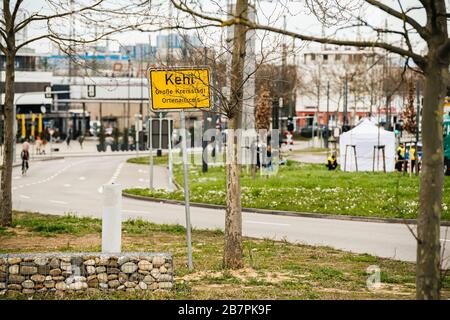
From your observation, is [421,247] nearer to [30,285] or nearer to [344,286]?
[344,286]

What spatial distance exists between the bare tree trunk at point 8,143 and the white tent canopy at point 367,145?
78.4 feet

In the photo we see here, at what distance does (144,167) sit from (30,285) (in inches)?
1698

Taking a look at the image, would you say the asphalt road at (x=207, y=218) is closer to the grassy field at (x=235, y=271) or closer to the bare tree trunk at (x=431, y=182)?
the grassy field at (x=235, y=271)

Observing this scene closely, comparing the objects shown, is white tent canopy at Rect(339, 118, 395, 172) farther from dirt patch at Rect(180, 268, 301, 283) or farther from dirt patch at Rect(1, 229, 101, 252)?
dirt patch at Rect(180, 268, 301, 283)

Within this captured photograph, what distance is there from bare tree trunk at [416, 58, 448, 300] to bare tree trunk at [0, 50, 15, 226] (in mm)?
12562

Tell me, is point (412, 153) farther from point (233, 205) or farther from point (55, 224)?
point (233, 205)

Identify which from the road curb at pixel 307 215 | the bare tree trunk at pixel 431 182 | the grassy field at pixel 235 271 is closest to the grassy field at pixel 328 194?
the road curb at pixel 307 215

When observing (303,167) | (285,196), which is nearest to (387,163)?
(303,167)

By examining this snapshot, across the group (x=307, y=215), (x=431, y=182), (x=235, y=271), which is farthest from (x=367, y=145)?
(x=431, y=182)

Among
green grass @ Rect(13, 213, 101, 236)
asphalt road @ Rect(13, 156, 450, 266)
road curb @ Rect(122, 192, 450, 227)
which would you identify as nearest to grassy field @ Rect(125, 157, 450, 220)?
road curb @ Rect(122, 192, 450, 227)

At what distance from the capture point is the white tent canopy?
40.0 metres

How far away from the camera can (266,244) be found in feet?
55.1

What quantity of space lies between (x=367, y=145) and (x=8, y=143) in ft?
81.7

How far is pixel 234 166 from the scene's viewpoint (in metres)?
12.6
